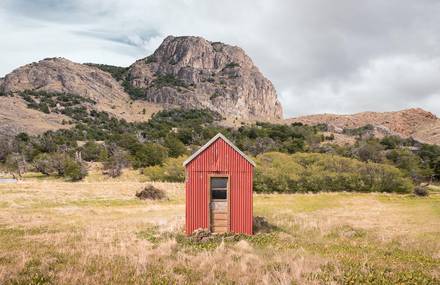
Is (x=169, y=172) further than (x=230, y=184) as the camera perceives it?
Yes

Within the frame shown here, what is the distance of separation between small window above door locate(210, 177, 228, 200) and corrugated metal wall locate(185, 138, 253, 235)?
0.32 meters

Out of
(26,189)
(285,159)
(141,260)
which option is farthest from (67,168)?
(141,260)

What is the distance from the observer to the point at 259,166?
57844 millimetres

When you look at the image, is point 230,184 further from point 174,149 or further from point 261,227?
point 174,149

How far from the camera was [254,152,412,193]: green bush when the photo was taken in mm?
55781

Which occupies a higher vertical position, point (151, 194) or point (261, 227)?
point (151, 194)

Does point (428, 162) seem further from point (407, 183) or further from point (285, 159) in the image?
point (285, 159)

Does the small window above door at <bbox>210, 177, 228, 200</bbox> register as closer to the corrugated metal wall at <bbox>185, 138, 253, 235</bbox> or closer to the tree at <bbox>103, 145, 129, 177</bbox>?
the corrugated metal wall at <bbox>185, 138, 253, 235</bbox>

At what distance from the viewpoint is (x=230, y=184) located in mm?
20156

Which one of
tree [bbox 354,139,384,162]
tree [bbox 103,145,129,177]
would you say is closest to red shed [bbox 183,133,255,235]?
tree [bbox 103,145,129,177]

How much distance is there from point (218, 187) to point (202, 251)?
5115 millimetres

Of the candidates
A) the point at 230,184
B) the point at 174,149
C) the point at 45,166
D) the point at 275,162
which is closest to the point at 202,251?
the point at 230,184

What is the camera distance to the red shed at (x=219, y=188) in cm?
2002

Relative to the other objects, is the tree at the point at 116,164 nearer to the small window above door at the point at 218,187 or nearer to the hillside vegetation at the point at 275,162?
the hillside vegetation at the point at 275,162
